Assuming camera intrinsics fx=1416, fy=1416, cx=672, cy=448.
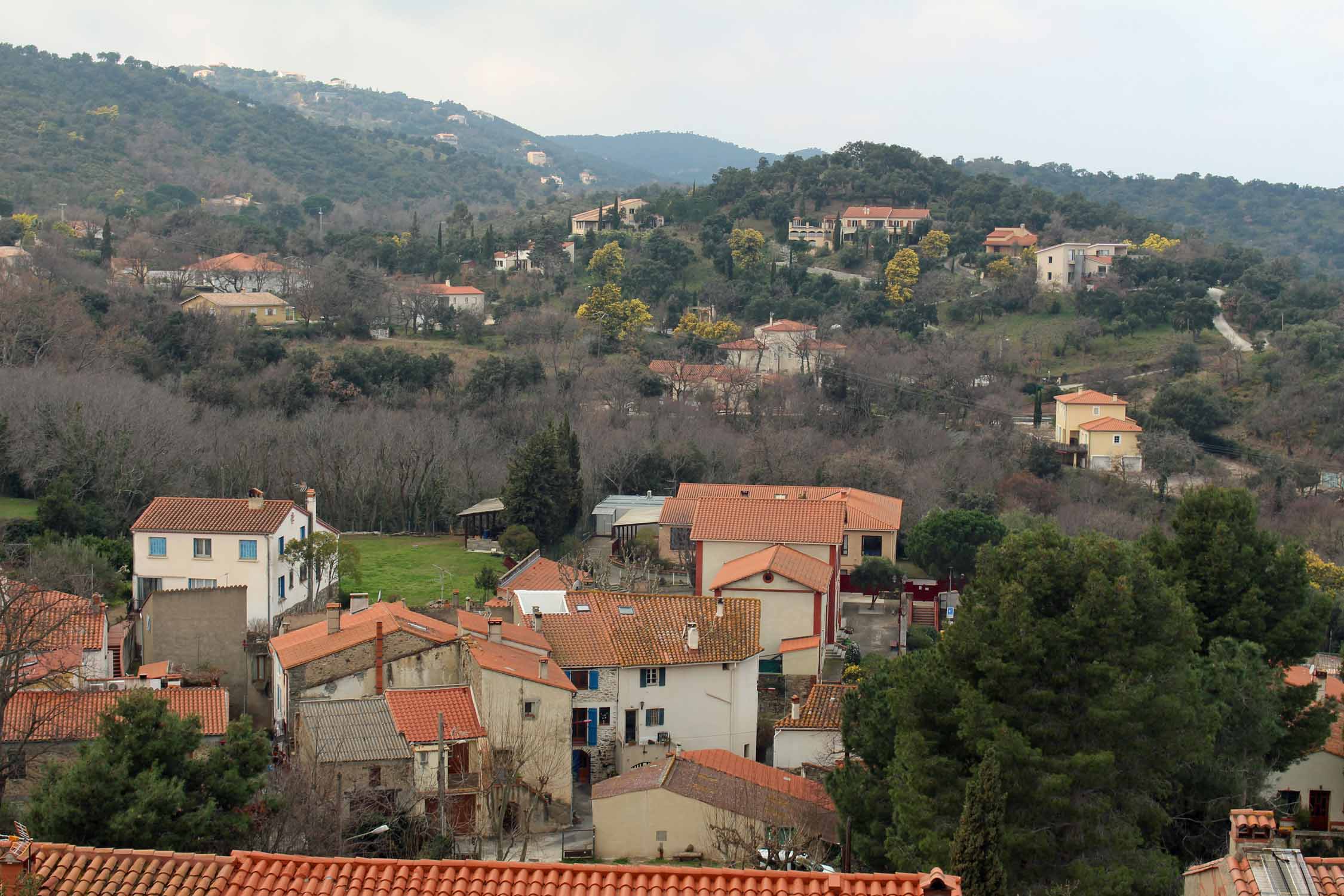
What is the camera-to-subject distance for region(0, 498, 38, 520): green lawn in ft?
124

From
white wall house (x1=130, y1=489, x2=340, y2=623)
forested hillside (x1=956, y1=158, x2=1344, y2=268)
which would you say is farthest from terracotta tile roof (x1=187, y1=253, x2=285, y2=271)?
forested hillside (x1=956, y1=158, x2=1344, y2=268)

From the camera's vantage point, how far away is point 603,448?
157 ft

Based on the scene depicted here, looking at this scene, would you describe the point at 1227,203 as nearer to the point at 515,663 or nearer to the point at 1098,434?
the point at 1098,434

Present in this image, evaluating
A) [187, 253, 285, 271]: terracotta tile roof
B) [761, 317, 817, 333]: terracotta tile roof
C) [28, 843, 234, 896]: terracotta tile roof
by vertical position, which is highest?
[187, 253, 285, 271]: terracotta tile roof

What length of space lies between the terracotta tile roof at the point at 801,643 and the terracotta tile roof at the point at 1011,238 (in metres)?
60.7

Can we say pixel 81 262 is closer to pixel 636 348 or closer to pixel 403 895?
pixel 636 348

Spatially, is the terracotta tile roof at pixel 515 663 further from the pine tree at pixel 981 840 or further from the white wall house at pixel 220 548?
the pine tree at pixel 981 840

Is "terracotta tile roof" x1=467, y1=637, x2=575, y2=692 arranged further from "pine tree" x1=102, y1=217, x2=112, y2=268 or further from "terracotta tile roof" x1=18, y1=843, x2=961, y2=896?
"pine tree" x1=102, y1=217, x2=112, y2=268

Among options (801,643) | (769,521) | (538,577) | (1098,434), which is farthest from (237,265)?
(801,643)

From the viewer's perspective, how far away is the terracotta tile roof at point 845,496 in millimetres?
39812

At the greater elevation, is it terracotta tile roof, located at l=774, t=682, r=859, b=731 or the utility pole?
the utility pole

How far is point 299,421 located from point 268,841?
108ft

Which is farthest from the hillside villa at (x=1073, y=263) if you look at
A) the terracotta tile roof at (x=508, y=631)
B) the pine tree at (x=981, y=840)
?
the pine tree at (x=981, y=840)

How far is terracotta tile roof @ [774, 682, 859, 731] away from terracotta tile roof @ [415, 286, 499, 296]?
51296 millimetres
